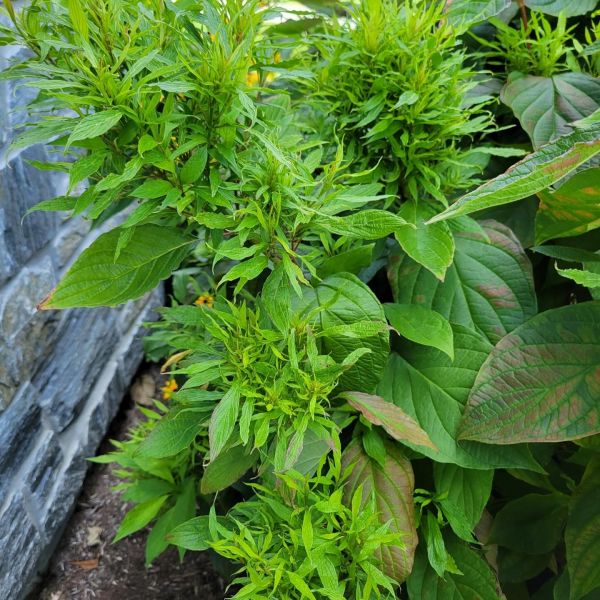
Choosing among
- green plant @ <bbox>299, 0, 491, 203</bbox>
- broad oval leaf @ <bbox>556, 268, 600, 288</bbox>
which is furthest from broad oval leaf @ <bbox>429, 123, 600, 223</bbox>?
green plant @ <bbox>299, 0, 491, 203</bbox>

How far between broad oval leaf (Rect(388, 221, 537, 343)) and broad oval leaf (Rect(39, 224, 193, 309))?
0.34 m

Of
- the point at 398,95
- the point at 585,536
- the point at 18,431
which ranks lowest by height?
the point at 18,431

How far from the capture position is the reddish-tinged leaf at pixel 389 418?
0.77 meters

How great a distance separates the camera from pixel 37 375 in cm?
149

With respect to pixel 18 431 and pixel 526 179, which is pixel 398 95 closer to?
pixel 526 179

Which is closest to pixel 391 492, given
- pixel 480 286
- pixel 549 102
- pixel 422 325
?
pixel 422 325

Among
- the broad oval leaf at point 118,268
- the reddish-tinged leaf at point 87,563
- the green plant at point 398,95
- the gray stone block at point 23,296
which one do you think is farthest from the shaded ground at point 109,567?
the green plant at point 398,95

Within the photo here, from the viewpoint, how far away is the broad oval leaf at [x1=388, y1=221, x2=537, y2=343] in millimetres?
923

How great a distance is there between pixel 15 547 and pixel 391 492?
3.11 feet

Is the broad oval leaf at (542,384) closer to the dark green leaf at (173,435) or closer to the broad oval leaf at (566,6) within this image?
the dark green leaf at (173,435)

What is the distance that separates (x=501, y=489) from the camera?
3.78 ft

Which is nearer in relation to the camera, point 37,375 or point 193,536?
point 193,536

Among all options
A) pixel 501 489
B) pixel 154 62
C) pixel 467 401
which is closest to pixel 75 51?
pixel 154 62

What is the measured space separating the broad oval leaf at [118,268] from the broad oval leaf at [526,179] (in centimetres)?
39
